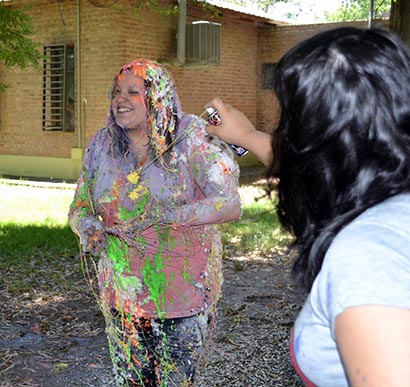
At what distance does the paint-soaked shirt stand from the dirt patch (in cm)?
74

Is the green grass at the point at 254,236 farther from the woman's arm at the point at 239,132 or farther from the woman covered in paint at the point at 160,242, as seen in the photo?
the woman's arm at the point at 239,132

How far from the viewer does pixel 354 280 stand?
93 cm

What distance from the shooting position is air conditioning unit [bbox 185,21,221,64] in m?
12.0

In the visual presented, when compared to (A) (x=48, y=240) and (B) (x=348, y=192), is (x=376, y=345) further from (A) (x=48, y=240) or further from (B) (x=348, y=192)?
(A) (x=48, y=240)

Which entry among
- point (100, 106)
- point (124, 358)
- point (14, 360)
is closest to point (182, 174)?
point (124, 358)

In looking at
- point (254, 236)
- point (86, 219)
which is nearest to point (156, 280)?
point (86, 219)

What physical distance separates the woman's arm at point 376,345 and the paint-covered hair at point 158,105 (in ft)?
6.23

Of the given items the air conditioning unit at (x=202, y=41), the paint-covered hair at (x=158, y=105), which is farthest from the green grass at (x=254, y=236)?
the air conditioning unit at (x=202, y=41)

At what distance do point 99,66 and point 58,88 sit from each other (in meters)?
1.49

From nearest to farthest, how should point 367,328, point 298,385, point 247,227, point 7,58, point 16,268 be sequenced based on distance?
point 367,328, point 298,385, point 16,268, point 7,58, point 247,227

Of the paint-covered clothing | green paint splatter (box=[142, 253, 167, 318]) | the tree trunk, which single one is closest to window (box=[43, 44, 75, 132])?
the tree trunk

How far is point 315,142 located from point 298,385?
316cm

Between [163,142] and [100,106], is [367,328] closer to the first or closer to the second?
[163,142]

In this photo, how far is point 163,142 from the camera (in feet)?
8.93
